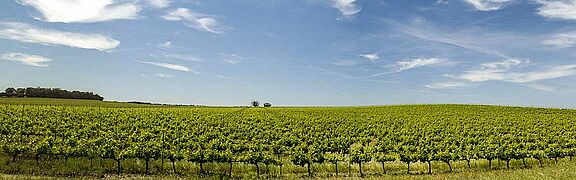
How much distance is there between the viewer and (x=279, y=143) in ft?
133

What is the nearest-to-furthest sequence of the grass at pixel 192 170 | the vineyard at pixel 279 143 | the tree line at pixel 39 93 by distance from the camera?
1. the grass at pixel 192 170
2. the vineyard at pixel 279 143
3. the tree line at pixel 39 93

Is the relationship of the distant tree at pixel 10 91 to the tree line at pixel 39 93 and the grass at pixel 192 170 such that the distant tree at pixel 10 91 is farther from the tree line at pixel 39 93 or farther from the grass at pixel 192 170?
the grass at pixel 192 170

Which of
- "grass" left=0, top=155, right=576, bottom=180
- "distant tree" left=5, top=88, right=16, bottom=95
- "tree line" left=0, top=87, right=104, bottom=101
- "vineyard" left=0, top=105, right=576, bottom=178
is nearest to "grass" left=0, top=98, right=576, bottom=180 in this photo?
"grass" left=0, top=155, right=576, bottom=180

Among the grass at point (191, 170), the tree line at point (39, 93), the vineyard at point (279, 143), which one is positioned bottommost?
the grass at point (191, 170)

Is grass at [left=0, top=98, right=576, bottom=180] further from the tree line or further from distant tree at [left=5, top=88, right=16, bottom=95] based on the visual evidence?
distant tree at [left=5, top=88, right=16, bottom=95]

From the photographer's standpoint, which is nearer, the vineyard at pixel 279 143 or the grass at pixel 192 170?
the grass at pixel 192 170

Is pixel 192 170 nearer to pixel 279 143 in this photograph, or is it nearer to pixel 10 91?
pixel 279 143

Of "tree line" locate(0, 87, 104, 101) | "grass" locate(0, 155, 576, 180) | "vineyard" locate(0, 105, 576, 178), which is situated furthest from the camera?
"tree line" locate(0, 87, 104, 101)

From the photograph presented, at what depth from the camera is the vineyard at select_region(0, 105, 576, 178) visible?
94.9ft

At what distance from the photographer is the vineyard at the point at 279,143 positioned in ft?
94.9

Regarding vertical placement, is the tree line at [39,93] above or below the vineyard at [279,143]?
above

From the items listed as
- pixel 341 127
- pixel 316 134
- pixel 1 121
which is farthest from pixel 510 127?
pixel 1 121

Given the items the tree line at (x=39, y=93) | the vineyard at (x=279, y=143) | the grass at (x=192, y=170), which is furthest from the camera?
the tree line at (x=39, y=93)

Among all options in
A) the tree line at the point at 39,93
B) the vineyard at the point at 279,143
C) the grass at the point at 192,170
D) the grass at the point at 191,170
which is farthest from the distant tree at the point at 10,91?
the grass at the point at 192,170
